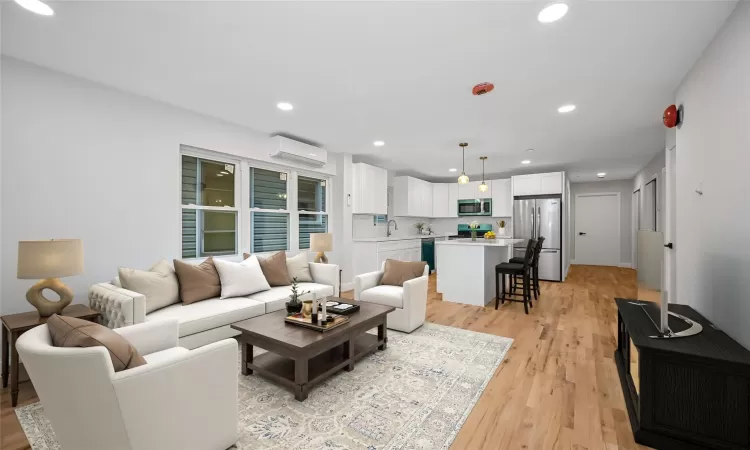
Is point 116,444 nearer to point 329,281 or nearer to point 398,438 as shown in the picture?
point 398,438

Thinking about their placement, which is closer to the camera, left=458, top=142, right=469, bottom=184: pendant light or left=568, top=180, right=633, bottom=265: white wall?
left=458, top=142, right=469, bottom=184: pendant light

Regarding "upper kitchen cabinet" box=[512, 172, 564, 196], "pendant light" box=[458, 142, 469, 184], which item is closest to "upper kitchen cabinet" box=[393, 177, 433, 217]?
"pendant light" box=[458, 142, 469, 184]

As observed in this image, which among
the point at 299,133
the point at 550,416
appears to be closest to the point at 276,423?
the point at 550,416

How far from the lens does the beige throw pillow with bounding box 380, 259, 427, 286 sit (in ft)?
12.9

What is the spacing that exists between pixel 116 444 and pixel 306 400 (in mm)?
1087

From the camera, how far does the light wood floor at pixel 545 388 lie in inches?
72.4

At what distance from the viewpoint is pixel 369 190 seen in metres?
6.05

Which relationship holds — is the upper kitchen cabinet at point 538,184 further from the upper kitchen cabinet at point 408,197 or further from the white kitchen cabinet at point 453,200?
the upper kitchen cabinet at point 408,197

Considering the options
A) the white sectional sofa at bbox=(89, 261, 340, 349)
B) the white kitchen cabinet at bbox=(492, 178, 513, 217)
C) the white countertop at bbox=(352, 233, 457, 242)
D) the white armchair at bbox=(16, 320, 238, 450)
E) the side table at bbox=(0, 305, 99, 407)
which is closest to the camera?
the white armchair at bbox=(16, 320, 238, 450)

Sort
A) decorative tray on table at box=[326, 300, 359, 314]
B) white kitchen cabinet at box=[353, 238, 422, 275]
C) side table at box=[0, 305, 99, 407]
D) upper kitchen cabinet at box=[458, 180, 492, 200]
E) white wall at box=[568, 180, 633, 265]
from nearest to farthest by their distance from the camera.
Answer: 1. side table at box=[0, 305, 99, 407]
2. decorative tray on table at box=[326, 300, 359, 314]
3. white kitchen cabinet at box=[353, 238, 422, 275]
4. upper kitchen cabinet at box=[458, 180, 492, 200]
5. white wall at box=[568, 180, 633, 265]

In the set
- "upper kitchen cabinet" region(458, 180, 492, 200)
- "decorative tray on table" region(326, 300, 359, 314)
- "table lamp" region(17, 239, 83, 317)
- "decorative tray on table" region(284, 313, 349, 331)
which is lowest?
"decorative tray on table" region(284, 313, 349, 331)

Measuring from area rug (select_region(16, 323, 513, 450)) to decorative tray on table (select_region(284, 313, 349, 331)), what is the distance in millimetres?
412

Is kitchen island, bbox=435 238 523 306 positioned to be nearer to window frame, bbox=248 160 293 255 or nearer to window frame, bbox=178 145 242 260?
window frame, bbox=248 160 293 255

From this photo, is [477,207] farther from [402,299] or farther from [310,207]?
[402,299]
